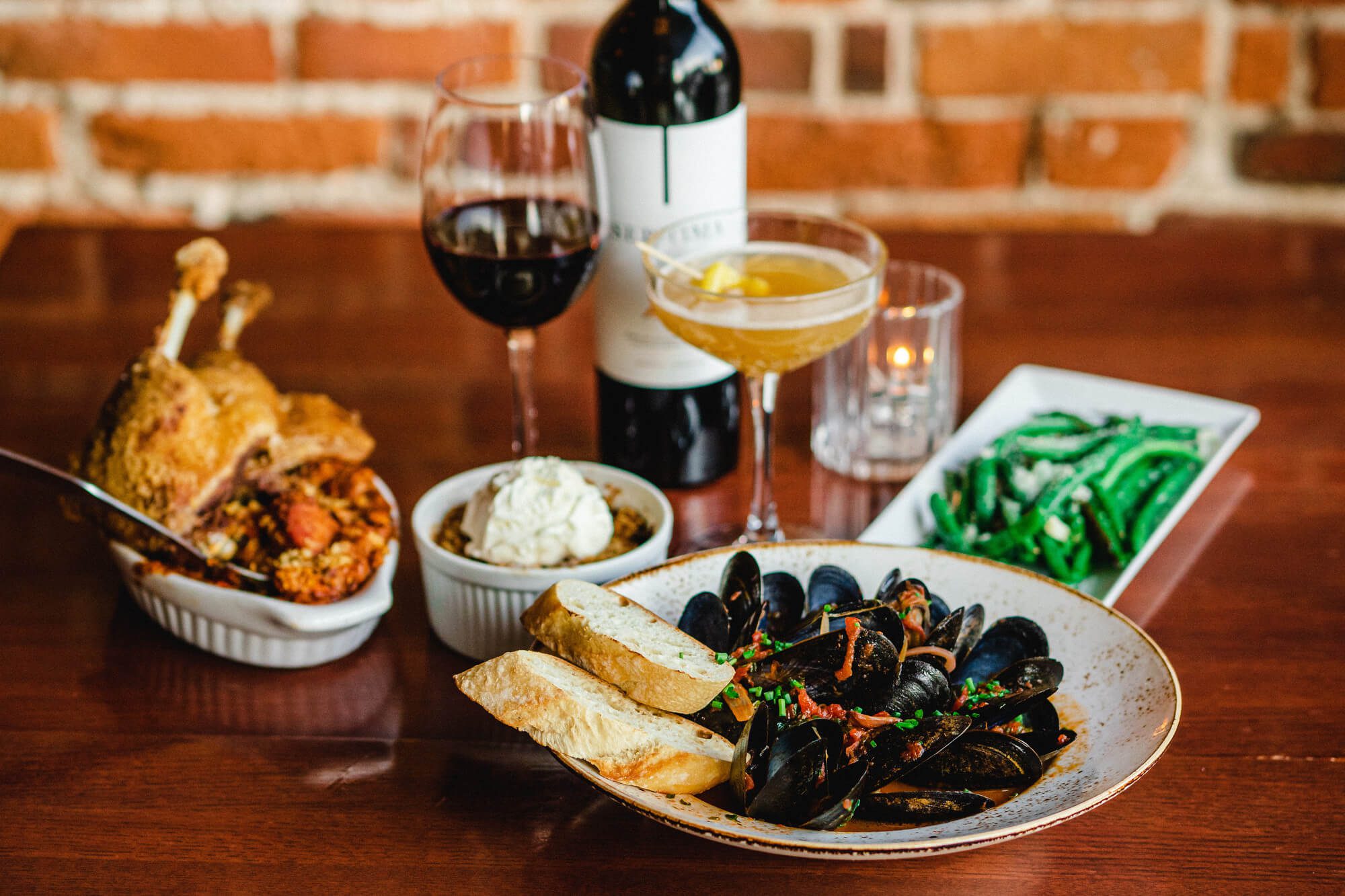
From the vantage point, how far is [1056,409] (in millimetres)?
1304

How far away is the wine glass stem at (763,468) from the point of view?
110cm

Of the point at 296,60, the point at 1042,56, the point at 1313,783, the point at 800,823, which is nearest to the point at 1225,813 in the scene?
the point at 1313,783

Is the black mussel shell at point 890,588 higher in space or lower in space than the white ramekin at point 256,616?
higher

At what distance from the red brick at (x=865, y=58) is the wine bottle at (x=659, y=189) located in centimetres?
102

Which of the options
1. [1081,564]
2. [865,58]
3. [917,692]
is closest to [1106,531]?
[1081,564]

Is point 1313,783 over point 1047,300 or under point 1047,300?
under

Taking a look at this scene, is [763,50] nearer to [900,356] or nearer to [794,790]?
[900,356]

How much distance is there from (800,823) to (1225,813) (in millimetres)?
273

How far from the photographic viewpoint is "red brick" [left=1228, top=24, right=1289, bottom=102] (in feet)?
6.66

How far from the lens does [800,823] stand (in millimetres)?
717

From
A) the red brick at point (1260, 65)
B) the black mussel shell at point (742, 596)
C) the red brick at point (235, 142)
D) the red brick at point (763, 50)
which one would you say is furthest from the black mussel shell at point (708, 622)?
the red brick at point (1260, 65)

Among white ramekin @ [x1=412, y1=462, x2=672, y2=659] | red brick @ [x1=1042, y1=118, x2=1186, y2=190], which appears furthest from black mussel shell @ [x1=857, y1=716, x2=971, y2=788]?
red brick @ [x1=1042, y1=118, x2=1186, y2=190]

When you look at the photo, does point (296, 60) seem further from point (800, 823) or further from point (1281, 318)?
point (800, 823)

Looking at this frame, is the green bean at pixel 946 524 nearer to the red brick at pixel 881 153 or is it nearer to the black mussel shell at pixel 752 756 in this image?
the black mussel shell at pixel 752 756
